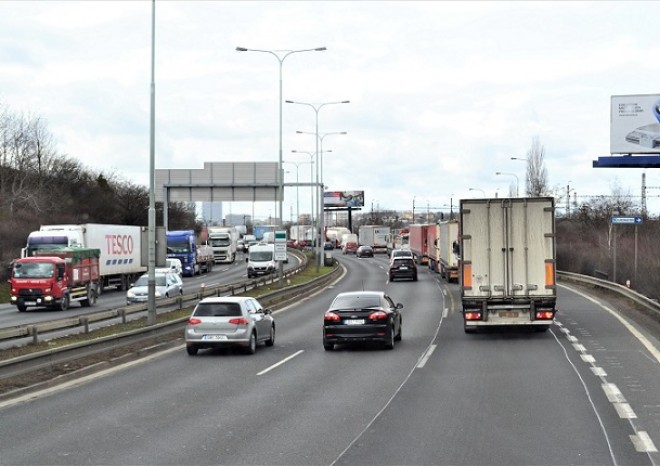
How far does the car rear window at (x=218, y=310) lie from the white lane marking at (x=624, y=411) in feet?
36.4

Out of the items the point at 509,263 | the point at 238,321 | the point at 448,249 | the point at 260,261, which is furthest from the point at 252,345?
the point at 260,261

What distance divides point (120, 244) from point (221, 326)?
118 ft

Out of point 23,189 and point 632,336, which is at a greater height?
point 23,189

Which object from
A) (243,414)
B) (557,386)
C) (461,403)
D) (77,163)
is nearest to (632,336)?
(557,386)

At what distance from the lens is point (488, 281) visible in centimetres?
2453

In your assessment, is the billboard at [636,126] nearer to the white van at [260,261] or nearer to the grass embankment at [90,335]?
the grass embankment at [90,335]

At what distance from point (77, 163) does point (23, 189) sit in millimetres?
31259

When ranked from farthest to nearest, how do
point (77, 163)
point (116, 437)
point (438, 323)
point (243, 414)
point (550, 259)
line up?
1. point (77, 163)
2. point (438, 323)
3. point (550, 259)
4. point (243, 414)
5. point (116, 437)

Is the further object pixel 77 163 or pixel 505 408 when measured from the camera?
pixel 77 163

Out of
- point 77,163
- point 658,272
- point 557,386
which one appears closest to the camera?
point 557,386

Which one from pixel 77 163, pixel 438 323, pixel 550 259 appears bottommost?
pixel 438 323

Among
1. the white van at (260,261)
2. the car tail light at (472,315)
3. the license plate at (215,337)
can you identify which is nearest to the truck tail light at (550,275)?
the car tail light at (472,315)

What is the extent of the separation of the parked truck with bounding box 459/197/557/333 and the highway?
929mm

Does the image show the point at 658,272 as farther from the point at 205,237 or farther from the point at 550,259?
the point at 205,237
